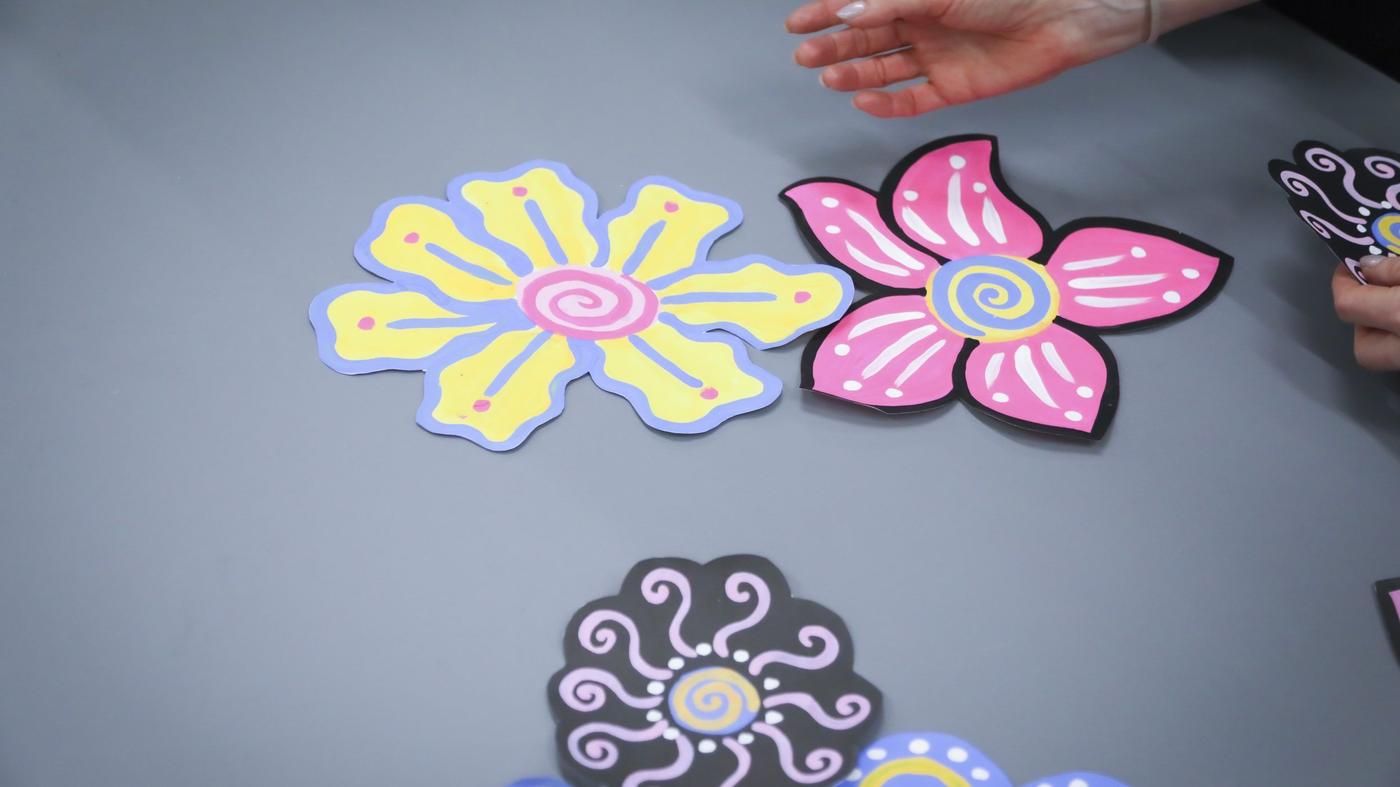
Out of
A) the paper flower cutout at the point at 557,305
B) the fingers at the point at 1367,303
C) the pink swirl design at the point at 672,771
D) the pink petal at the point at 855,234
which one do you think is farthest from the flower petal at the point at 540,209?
the fingers at the point at 1367,303

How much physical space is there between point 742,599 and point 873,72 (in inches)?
19.3

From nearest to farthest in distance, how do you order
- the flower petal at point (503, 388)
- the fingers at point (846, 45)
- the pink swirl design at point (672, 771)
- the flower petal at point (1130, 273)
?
the pink swirl design at point (672, 771) < the flower petal at point (503, 388) < the flower petal at point (1130, 273) < the fingers at point (846, 45)

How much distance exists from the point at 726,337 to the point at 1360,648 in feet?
1.34

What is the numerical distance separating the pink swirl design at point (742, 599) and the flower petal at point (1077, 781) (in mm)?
160

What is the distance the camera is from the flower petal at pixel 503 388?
2.48 feet

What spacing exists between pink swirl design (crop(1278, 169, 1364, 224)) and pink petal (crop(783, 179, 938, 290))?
275mm

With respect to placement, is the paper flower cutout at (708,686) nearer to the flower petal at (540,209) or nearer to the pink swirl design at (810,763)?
the pink swirl design at (810,763)

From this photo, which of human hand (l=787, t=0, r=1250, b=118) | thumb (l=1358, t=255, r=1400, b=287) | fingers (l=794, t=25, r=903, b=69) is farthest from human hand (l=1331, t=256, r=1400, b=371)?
fingers (l=794, t=25, r=903, b=69)

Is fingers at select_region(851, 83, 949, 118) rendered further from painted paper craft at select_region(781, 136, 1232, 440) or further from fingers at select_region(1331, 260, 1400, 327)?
fingers at select_region(1331, 260, 1400, 327)

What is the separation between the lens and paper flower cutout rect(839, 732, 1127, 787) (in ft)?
2.02

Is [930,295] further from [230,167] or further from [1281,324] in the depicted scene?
[230,167]

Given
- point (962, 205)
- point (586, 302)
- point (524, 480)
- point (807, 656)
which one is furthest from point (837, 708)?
point (962, 205)

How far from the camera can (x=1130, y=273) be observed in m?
0.90

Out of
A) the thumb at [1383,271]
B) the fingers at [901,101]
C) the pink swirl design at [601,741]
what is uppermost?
the fingers at [901,101]
